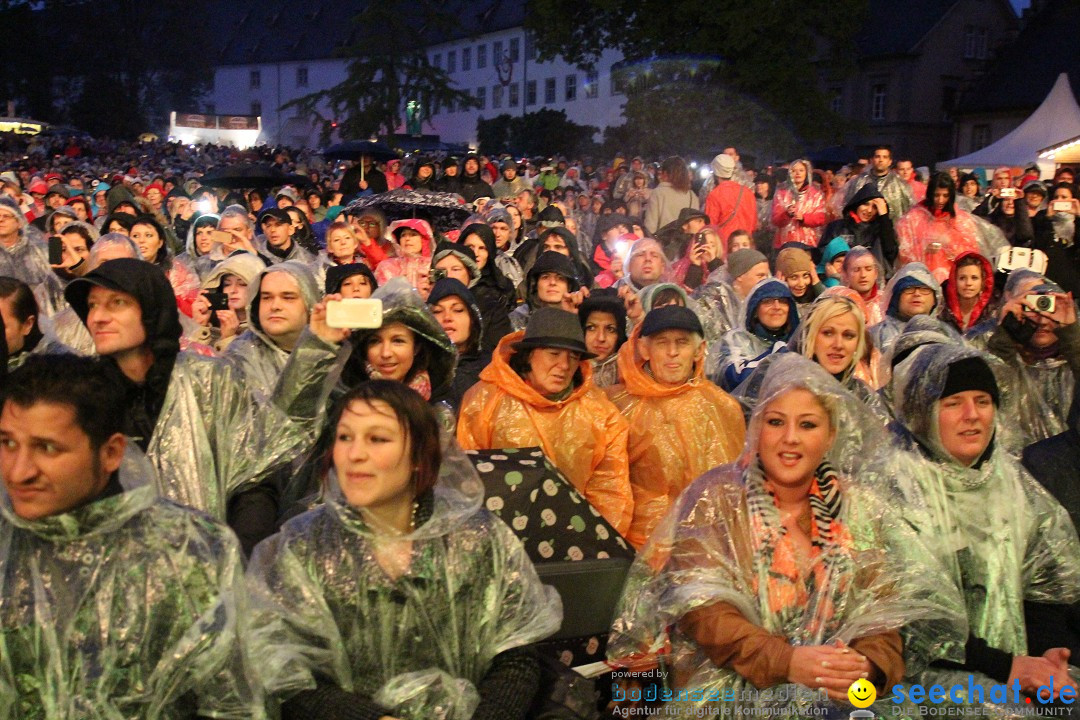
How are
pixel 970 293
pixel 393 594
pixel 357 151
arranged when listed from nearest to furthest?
pixel 393 594 < pixel 970 293 < pixel 357 151

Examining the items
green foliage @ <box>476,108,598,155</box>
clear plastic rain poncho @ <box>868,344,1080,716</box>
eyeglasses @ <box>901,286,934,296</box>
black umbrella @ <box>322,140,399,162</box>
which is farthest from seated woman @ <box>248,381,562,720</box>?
green foliage @ <box>476,108,598,155</box>

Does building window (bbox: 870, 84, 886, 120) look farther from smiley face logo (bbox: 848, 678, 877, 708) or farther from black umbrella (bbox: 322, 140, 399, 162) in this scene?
smiley face logo (bbox: 848, 678, 877, 708)

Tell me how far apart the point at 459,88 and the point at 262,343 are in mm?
A: 67879

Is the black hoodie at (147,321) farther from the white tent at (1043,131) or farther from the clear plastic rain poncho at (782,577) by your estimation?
the white tent at (1043,131)

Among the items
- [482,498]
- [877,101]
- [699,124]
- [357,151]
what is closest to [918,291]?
[482,498]

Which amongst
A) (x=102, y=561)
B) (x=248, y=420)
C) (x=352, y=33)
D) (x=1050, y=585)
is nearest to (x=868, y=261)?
(x=1050, y=585)

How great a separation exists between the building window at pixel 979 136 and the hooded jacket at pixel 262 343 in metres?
45.4

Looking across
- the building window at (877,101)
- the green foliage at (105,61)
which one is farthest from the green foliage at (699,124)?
the green foliage at (105,61)

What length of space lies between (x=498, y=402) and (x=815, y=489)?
70.1 inches

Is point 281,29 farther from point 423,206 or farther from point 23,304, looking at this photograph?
point 23,304

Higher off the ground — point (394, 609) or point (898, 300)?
point (898, 300)

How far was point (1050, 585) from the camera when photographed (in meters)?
3.65

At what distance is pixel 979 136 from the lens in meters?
46.0

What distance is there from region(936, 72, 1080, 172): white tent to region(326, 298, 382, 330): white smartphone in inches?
944
